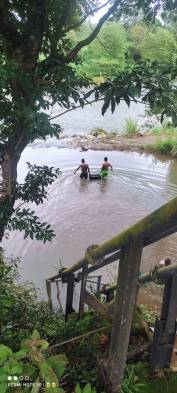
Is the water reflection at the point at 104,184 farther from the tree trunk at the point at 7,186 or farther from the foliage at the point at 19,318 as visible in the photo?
the tree trunk at the point at 7,186

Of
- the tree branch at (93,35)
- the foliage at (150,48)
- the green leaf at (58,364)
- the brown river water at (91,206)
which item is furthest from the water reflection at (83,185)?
the green leaf at (58,364)

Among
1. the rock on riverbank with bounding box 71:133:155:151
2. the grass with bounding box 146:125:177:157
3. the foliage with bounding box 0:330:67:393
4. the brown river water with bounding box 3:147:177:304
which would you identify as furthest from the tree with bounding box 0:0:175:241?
the rock on riverbank with bounding box 71:133:155:151

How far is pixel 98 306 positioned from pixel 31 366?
1.27 meters

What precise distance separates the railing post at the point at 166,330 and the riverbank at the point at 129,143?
1301cm

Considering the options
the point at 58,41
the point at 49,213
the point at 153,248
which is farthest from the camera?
the point at 49,213

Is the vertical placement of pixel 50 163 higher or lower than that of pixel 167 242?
higher

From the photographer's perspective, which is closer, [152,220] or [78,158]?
[152,220]

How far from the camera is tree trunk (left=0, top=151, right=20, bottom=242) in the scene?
330cm

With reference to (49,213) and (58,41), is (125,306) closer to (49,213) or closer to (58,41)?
(58,41)

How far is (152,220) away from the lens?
61.0 inches

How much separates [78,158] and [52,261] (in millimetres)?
7730

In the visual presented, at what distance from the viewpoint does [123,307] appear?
6.50ft

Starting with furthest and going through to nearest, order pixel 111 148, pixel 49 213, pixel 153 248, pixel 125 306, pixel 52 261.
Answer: pixel 111 148 < pixel 49 213 < pixel 153 248 < pixel 52 261 < pixel 125 306

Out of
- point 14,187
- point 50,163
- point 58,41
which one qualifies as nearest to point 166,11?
point 58,41
